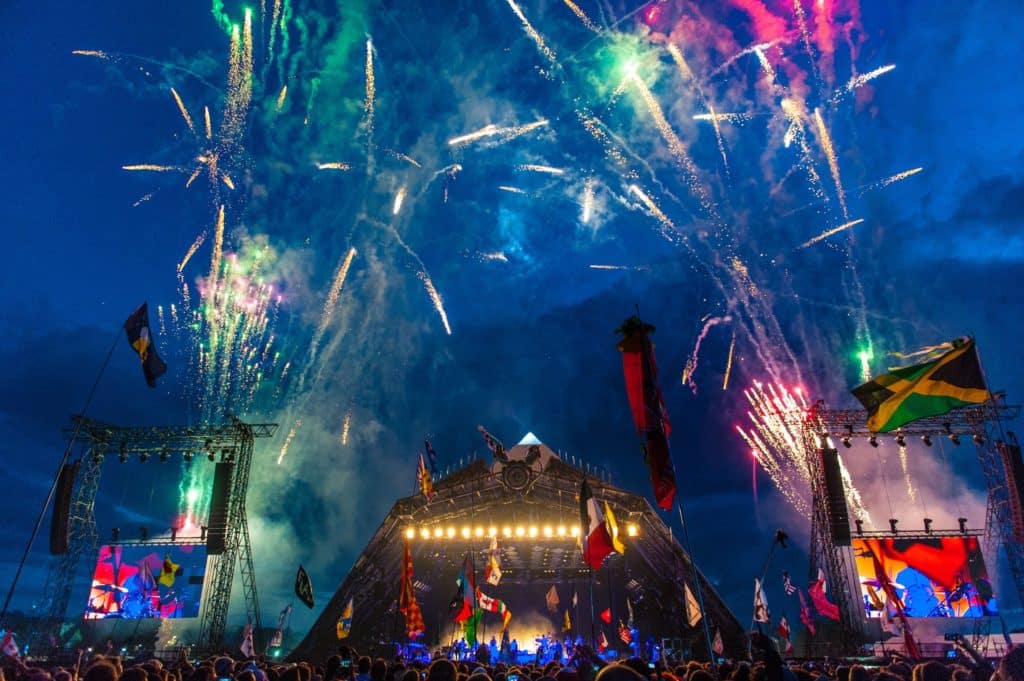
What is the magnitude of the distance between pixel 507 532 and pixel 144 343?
22358 millimetres

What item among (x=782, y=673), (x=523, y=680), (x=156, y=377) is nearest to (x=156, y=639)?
(x=156, y=377)

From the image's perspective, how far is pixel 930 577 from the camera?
99.3ft

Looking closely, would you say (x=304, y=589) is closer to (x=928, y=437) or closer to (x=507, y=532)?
(x=507, y=532)

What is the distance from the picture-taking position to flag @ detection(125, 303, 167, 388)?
14.2 m

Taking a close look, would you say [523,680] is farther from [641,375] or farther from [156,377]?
[156,377]

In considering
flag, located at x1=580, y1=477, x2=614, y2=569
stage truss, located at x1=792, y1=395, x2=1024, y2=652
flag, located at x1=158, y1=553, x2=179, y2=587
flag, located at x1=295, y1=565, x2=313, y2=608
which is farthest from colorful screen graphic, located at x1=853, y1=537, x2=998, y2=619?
flag, located at x1=158, y1=553, x2=179, y2=587

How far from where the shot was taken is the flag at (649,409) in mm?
8695

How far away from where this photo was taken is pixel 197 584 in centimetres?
3081

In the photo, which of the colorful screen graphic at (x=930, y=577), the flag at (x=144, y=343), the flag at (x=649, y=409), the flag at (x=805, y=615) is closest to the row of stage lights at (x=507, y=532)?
the flag at (x=805, y=615)

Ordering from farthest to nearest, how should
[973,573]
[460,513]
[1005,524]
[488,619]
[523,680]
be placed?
[488,619] < [460,513] < [973,573] < [1005,524] < [523,680]

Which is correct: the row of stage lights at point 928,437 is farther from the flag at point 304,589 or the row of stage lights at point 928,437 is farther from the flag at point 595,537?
the flag at point 304,589

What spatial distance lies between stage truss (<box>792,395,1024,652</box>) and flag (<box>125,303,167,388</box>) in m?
27.3

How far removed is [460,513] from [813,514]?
1837 centimetres

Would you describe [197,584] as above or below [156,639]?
above
